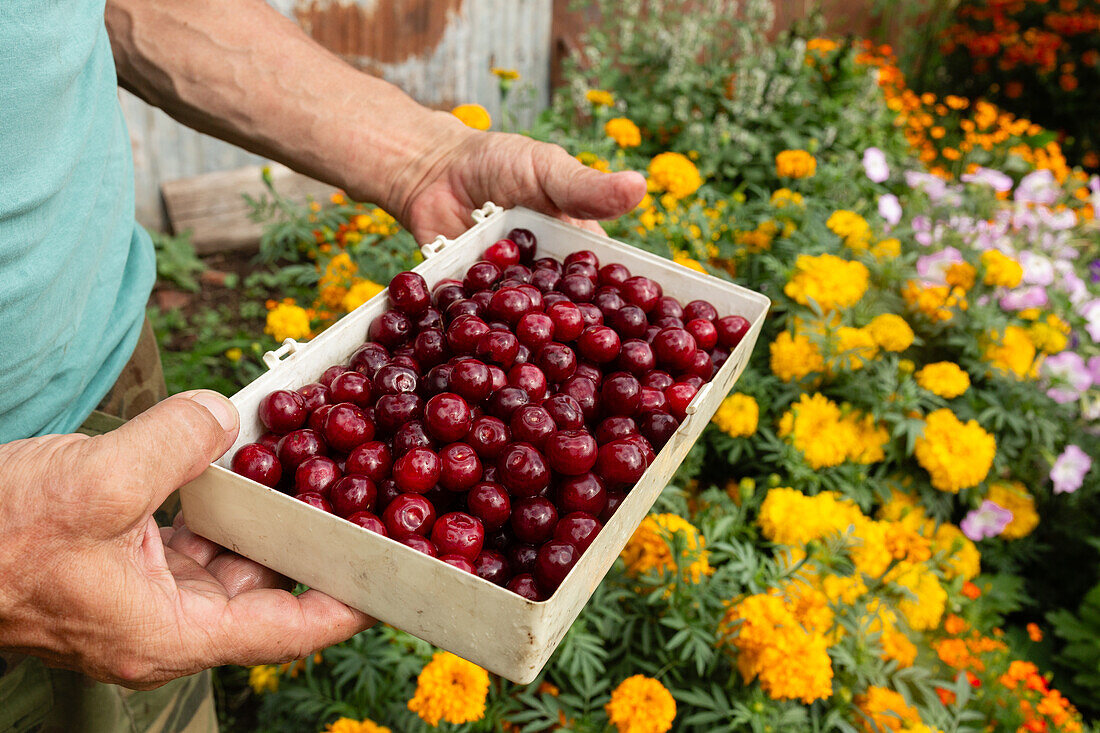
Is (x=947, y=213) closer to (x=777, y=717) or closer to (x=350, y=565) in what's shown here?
(x=777, y=717)

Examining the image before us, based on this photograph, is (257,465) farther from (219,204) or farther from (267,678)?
(219,204)

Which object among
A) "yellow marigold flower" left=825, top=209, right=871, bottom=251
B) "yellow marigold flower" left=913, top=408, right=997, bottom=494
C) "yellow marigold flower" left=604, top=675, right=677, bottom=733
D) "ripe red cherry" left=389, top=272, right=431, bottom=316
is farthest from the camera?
"yellow marigold flower" left=825, top=209, right=871, bottom=251

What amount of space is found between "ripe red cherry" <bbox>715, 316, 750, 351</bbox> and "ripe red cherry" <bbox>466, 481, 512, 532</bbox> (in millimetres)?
663

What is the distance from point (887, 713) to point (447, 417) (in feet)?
4.20

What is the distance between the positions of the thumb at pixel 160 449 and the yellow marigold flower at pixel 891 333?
6.09ft

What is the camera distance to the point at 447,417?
4.33ft

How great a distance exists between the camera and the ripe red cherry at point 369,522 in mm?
1207

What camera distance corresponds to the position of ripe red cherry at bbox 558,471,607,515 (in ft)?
4.23

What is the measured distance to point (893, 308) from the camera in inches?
103

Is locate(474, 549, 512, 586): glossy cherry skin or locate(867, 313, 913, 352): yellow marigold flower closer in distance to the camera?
locate(474, 549, 512, 586): glossy cherry skin

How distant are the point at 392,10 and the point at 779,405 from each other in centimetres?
327

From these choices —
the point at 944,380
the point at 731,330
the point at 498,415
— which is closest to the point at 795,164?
the point at 944,380

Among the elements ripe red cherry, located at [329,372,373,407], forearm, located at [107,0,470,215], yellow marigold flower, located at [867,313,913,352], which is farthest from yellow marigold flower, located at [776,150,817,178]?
ripe red cherry, located at [329,372,373,407]

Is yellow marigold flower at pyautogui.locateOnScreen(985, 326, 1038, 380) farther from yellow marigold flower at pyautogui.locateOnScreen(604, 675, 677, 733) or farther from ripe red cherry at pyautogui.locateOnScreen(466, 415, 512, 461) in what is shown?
ripe red cherry at pyautogui.locateOnScreen(466, 415, 512, 461)
